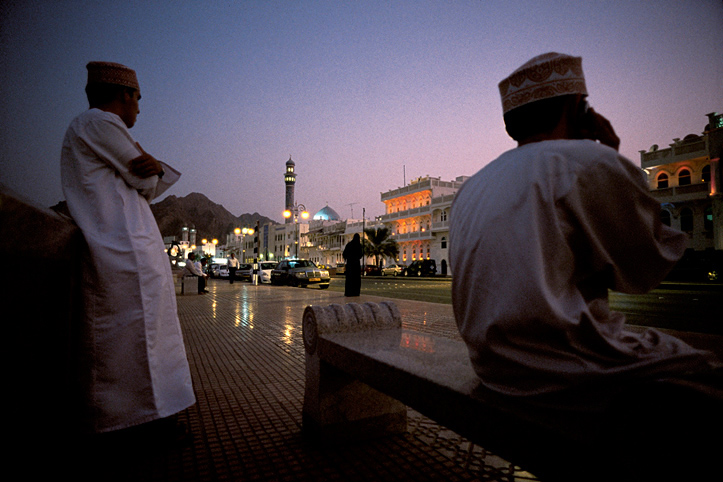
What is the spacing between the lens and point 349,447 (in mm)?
2467

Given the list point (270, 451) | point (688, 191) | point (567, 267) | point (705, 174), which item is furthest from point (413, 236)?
point (567, 267)

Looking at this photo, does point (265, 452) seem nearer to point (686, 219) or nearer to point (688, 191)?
point (688, 191)

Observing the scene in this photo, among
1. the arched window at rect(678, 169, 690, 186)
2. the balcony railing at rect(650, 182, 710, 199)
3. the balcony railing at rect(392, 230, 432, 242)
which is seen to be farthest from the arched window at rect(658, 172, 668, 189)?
the balcony railing at rect(392, 230, 432, 242)

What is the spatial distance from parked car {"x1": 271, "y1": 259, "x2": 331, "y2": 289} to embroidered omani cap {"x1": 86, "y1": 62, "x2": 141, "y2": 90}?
19.8 metres

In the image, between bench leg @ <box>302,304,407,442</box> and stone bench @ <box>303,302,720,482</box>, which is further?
bench leg @ <box>302,304,407,442</box>

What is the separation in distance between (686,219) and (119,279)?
3613 centimetres

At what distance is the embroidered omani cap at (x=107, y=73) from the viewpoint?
220 cm

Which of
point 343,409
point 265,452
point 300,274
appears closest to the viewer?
point 265,452

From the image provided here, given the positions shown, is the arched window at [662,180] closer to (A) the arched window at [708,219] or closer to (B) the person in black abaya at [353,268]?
(A) the arched window at [708,219]

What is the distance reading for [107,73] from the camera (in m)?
2.22

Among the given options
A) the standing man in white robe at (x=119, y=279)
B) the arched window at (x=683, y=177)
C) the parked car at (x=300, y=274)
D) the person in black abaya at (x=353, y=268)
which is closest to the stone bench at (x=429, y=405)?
the standing man in white robe at (x=119, y=279)

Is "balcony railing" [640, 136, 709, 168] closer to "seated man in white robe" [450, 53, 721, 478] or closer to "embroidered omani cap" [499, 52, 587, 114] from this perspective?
"embroidered omani cap" [499, 52, 587, 114]

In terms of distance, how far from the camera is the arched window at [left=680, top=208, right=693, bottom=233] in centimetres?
2839

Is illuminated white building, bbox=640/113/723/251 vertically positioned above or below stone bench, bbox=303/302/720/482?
above
